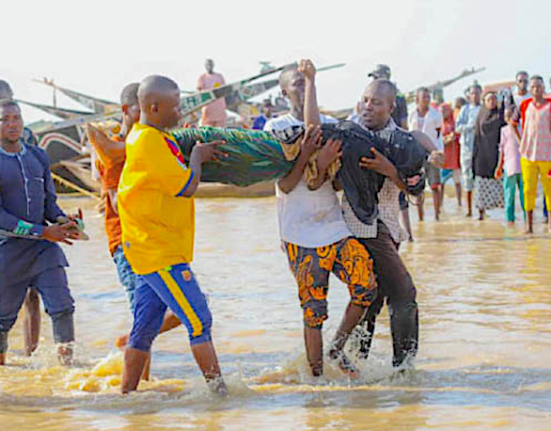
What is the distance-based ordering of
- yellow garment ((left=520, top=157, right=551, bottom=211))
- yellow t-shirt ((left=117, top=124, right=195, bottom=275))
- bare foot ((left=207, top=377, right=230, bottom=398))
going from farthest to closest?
1. yellow garment ((left=520, top=157, right=551, bottom=211))
2. bare foot ((left=207, top=377, right=230, bottom=398))
3. yellow t-shirt ((left=117, top=124, right=195, bottom=275))

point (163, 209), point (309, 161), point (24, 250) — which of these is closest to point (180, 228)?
point (163, 209)

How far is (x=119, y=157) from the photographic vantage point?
5172 millimetres

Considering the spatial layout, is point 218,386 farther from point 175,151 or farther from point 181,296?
point 175,151

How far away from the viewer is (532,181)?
39.0 feet

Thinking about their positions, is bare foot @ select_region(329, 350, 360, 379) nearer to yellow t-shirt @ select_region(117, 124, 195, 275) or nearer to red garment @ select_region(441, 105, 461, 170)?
yellow t-shirt @ select_region(117, 124, 195, 275)

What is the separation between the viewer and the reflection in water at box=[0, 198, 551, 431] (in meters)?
4.59

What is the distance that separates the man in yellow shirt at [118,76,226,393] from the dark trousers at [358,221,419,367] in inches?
39.5

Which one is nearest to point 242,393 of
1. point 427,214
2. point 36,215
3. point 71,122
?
point 36,215

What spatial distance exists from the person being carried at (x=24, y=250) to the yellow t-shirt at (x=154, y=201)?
1110mm

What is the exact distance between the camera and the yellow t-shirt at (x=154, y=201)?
4.58 m

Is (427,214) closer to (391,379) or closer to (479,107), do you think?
(479,107)

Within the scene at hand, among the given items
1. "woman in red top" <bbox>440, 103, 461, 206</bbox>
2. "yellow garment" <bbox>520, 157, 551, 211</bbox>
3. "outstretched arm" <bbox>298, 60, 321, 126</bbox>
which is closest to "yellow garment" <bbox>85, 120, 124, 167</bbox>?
"outstretched arm" <bbox>298, 60, 321, 126</bbox>

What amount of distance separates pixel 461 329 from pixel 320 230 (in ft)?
6.31

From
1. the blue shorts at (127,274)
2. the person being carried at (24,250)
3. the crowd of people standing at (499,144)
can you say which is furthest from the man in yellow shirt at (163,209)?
the crowd of people standing at (499,144)
